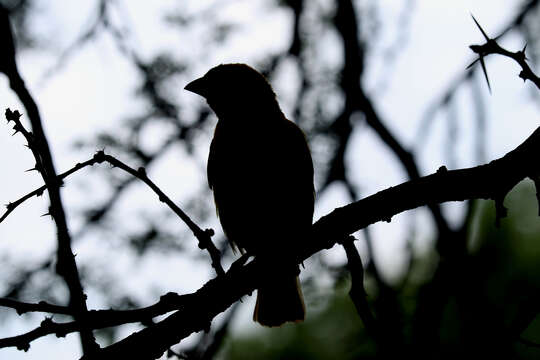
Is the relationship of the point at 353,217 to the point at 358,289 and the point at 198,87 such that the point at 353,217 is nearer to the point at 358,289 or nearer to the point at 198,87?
the point at 358,289

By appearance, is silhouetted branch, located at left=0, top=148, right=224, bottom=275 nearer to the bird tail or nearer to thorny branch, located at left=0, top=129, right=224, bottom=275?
thorny branch, located at left=0, top=129, right=224, bottom=275

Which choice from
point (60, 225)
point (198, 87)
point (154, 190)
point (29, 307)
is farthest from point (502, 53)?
point (198, 87)

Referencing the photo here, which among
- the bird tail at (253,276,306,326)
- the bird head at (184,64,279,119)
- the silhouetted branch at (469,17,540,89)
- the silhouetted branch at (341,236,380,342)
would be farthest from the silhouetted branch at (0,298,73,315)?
the bird head at (184,64,279,119)

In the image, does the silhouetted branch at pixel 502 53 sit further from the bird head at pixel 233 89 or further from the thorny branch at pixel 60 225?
the bird head at pixel 233 89

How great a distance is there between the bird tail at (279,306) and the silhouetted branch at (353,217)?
5.79ft

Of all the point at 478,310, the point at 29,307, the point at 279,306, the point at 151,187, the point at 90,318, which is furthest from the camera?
the point at 279,306

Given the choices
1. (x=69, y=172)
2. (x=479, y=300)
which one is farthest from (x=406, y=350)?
(x=69, y=172)

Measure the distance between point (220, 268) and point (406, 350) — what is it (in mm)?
1334

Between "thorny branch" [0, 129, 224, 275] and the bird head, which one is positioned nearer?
"thorny branch" [0, 129, 224, 275]

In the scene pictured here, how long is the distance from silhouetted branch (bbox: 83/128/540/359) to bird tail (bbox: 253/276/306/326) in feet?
5.79

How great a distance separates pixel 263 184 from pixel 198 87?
1315mm

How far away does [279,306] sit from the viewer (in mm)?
4387

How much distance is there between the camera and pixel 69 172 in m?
2.17

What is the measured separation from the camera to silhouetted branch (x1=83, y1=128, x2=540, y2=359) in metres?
2.34
